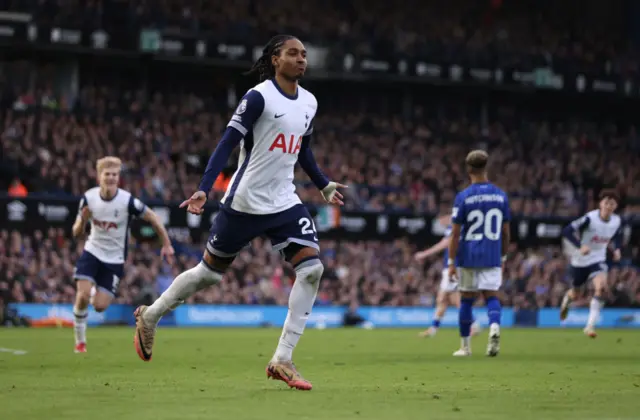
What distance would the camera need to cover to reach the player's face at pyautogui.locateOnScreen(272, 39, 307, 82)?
9641 millimetres

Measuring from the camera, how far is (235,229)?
31.4 ft

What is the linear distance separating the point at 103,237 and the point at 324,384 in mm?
6832

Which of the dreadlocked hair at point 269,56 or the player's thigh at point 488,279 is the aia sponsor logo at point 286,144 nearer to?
the dreadlocked hair at point 269,56

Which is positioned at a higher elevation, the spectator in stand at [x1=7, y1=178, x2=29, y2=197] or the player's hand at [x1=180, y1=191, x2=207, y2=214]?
the player's hand at [x1=180, y1=191, x2=207, y2=214]

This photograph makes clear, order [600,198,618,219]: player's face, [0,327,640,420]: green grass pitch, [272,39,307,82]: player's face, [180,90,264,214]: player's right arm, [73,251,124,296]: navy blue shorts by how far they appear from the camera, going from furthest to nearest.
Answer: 1. [600,198,618,219]: player's face
2. [73,251,124,296]: navy blue shorts
3. [272,39,307,82]: player's face
4. [180,90,264,214]: player's right arm
5. [0,327,640,420]: green grass pitch

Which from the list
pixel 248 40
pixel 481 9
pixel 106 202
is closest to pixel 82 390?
pixel 106 202

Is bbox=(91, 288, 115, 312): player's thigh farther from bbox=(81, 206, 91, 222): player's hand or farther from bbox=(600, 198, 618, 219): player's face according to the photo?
bbox=(600, 198, 618, 219): player's face

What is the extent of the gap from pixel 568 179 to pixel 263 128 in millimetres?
37881

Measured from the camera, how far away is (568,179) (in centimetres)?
4606

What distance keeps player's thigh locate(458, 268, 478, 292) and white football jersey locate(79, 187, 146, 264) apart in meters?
4.27

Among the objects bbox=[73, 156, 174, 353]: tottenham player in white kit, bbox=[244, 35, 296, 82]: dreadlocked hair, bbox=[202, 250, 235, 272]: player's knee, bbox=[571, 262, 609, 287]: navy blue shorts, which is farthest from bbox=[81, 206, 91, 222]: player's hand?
bbox=[571, 262, 609, 287]: navy blue shorts

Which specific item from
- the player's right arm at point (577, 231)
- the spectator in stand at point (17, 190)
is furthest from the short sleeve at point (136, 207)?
the spectator in stand at point (17, 190)

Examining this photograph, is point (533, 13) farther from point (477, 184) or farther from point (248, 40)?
point (477, 184)

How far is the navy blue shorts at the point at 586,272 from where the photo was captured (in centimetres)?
2298
